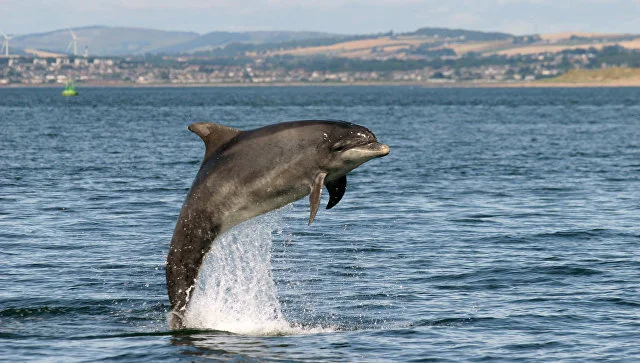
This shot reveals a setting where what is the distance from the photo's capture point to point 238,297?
2042 cm

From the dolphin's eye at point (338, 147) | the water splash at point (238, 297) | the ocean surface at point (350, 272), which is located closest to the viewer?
the dolphin's eye at point (338, 147)

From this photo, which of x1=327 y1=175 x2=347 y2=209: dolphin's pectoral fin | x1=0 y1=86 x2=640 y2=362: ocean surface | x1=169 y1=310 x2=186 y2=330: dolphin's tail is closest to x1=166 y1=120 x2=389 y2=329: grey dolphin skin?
x1=327 y1=175 x2=347 y2=209: dolphin's pectoral fin

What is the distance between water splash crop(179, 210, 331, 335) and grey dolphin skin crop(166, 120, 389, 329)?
667 millimetres

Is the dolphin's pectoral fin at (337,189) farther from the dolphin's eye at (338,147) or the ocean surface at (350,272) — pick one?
the ocean surface at (350,272)

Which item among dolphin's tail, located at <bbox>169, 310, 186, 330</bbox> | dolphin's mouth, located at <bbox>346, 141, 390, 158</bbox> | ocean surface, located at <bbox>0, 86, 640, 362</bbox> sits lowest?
ocean surface, located at <bbox>0, 86, 640, 362</bbox>

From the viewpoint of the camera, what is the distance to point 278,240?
3072 cm

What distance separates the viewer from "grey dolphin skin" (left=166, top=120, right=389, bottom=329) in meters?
15.2

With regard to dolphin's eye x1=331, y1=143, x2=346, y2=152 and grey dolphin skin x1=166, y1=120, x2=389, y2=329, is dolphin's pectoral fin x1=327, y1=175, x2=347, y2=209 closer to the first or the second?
grey dolphin skin x1=166, y1=120, x2=389, y2=329

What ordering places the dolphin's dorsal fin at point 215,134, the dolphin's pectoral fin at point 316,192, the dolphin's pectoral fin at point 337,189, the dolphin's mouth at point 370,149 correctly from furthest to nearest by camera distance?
the dolphin's dorsal fin at point 215,134
the dolphin's pectoral fin at point 337,189
the dolphin's mouth at point 370,149
the dolphin's pectoral fin at point 316,192

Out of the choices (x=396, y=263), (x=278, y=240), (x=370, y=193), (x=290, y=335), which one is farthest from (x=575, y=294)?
(x=370, y=193)

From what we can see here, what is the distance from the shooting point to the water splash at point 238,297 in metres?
17.9

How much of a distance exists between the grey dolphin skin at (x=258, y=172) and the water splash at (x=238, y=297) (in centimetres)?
67

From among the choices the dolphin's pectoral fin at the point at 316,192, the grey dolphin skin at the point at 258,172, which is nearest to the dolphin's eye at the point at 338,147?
the grey dolphin skin at the point at 258,172

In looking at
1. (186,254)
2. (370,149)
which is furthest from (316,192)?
(186,254)
